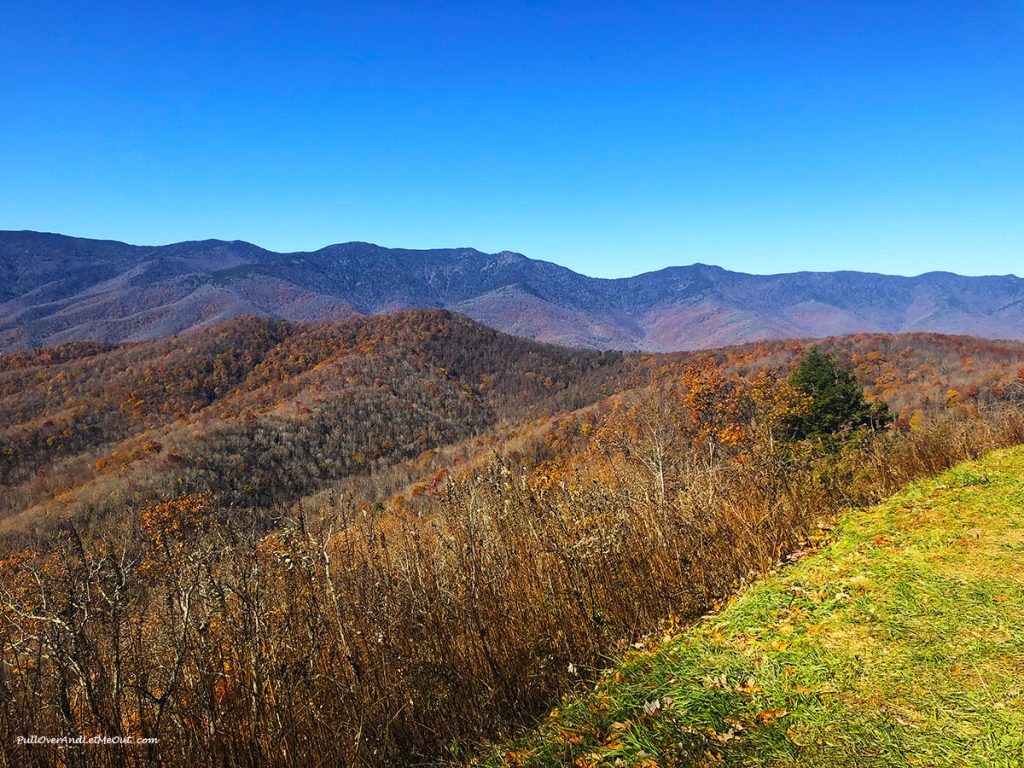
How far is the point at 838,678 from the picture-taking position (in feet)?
7.13

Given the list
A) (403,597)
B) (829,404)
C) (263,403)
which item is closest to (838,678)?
(403,597)

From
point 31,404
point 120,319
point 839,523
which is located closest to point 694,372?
point 839,523

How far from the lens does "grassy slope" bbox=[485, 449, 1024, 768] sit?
5.98 feet

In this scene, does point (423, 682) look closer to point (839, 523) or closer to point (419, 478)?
point (839, 523)

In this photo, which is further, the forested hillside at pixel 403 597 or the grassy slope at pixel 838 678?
the forested hillside at pixel 403 597

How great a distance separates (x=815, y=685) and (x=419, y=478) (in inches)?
1445

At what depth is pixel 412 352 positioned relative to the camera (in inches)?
2354

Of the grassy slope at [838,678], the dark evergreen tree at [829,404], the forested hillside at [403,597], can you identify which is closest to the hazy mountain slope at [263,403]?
the dark evergreen tree at [829,404]

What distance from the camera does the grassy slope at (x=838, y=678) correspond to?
1824 millimetres

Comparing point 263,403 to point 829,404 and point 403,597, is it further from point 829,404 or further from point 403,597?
point 403,597

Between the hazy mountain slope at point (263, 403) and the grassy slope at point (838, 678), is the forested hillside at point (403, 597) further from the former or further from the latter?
the hazy mountain slope at point (263, 403)

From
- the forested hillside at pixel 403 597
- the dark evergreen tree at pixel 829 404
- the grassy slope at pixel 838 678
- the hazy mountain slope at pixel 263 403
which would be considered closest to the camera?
the grassy slope at pixel 838 678

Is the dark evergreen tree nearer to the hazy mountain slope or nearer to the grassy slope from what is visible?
the grassy slope

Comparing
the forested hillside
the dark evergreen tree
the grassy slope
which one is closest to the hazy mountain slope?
the dark evergreen tree
